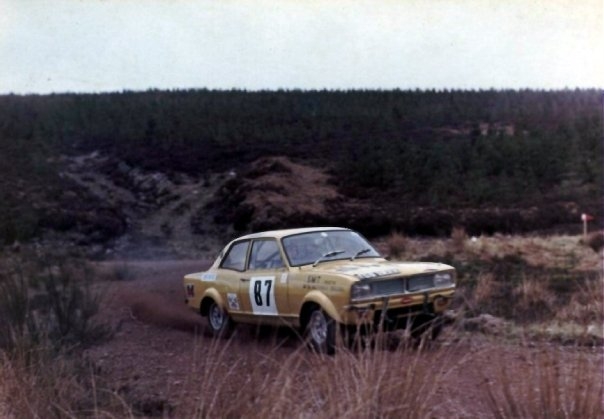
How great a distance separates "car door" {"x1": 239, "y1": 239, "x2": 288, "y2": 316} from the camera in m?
11.2

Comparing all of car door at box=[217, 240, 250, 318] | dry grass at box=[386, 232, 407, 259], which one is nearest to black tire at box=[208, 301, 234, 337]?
car door at box=[217, 240, 250, 318]

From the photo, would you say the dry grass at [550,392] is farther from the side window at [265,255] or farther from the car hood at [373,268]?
the side window at [265,255]

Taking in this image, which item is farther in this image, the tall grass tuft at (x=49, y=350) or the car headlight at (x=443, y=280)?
the car headlight at (x=443, y=280)

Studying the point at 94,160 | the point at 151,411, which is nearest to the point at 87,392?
the point at 151,411

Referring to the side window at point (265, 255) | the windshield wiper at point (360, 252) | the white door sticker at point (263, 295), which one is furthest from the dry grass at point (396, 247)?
the white door sticker at point (263, 295)

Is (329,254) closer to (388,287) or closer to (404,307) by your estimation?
(388,287)

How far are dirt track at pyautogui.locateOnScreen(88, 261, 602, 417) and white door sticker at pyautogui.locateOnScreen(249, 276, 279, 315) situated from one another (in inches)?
11.4

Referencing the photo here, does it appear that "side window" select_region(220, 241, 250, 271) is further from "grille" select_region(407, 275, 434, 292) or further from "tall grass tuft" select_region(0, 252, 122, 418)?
"grille" select_region(407, 275, 434, 292)

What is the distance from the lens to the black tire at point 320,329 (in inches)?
396

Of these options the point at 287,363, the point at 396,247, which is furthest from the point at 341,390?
the point at 396,247

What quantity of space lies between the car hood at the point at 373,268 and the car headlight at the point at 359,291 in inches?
3.2

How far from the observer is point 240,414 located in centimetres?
552

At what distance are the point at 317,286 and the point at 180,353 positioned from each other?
6.06ft

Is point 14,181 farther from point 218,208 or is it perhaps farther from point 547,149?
point 547,149
